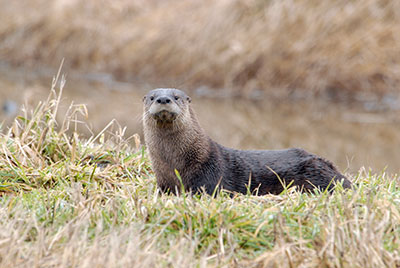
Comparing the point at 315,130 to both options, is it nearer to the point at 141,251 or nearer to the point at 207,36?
the point at 207,36

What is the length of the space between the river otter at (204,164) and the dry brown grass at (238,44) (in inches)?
290

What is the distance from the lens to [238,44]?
460 inches

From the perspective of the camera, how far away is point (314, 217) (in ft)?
9.85

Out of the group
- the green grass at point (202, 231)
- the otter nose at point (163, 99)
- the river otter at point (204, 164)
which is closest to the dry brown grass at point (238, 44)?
the river otter at point (204, 164)

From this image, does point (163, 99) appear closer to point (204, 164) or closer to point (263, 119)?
point (204, 164)

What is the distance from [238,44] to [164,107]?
807 centimetres

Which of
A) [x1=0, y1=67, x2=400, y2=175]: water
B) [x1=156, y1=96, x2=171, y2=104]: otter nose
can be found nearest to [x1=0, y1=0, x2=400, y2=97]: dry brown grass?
[x1=0, y1=67, x2=400, y2=175]: water

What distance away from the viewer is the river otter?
13.1 feet

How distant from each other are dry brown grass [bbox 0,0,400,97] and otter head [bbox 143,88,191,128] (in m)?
7.40

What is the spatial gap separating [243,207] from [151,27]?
1019 centimetres

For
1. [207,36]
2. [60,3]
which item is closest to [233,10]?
[207,36]

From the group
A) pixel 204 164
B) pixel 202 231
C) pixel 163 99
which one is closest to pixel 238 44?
A: pixel 204 164

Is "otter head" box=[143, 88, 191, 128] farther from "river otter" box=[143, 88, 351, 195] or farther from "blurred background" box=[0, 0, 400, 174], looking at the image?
"blurred background" box=[0, 0, 400, 174]

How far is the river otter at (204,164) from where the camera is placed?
3.98 metres
